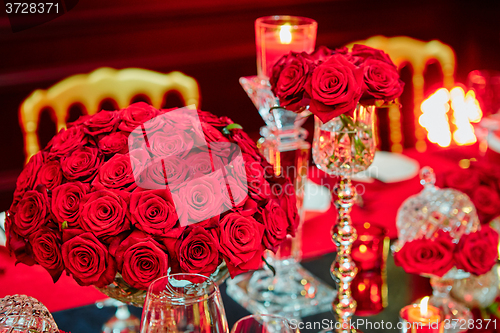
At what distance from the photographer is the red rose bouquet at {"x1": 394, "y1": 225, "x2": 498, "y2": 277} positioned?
2.93 feet

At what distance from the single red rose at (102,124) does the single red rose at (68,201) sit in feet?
0.32

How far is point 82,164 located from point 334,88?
0.35 meters

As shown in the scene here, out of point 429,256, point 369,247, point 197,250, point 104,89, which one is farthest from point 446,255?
point 104,89

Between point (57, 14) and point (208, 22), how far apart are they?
703mm

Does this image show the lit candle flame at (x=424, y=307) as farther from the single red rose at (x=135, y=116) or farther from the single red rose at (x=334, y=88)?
the single red rose at (x=135, y=116)

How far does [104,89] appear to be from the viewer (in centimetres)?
183

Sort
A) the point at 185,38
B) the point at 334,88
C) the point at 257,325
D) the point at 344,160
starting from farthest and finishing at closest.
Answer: the point at 185,38
the point at 344,160
the point at 334,88
the point at 257,325

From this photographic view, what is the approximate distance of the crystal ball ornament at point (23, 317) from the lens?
2.08 feet

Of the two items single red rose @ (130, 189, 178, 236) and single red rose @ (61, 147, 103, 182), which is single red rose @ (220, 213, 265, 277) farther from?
single red rose @ (61, 147, 103, 182)

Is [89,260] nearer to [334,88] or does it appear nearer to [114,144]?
[114,144]

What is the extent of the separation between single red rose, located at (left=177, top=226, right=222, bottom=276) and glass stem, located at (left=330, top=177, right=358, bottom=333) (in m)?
0.27

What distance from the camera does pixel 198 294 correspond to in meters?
0.53

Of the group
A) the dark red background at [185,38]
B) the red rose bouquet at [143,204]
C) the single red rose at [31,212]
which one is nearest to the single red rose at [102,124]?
the red rose bouquet at [143,204]

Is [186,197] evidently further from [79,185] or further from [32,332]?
[32,332]
